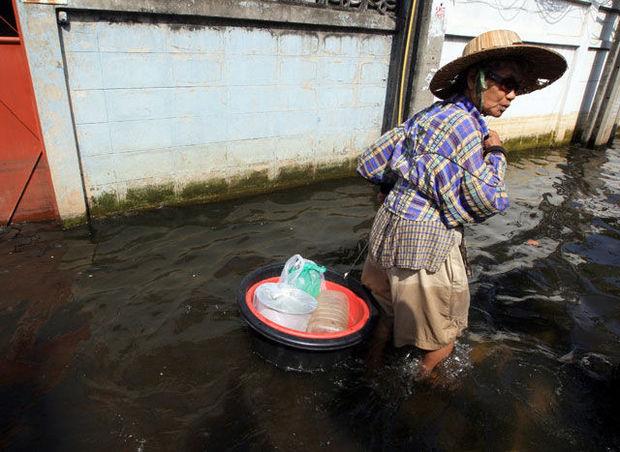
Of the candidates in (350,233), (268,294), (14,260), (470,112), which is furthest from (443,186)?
(14,260)

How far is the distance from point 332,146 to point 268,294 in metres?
3.96

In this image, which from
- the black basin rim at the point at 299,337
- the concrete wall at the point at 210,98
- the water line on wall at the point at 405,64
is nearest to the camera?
the black basin rim at the point at 299,337

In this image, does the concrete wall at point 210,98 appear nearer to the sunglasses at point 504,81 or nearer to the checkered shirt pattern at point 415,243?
the checkered shirt pattern at point 415,243

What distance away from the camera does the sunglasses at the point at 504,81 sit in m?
2.24

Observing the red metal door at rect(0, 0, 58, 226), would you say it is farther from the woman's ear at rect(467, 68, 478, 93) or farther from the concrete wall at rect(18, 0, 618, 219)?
the woman's ear at rect(467, 68, 478, 93)

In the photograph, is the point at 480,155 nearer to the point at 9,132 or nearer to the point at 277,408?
the point at 277,408

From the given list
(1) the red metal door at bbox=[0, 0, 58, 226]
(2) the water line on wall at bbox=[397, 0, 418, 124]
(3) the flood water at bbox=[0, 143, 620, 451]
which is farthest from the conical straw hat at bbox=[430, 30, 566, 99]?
(2) the water line on wall at bbox=[397, 0, 418, 124]

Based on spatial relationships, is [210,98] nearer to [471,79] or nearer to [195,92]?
[195,92]

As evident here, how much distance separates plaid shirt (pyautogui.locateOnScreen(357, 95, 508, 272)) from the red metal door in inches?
142

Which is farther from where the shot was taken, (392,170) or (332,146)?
(332,146)

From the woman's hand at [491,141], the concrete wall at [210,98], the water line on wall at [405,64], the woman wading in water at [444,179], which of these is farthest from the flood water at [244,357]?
the water line on wall at [405,64]

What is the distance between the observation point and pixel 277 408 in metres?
2.67

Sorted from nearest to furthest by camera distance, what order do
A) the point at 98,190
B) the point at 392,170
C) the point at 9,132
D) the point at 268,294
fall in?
the point at 392,170
the point at 268,294
the point at 9,132
the point at 98,190

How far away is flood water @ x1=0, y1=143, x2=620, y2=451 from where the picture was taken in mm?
2535
